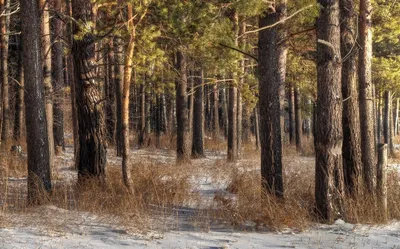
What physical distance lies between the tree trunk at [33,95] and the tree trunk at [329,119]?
4280 mm

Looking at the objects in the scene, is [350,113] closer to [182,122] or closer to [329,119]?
[329,119]

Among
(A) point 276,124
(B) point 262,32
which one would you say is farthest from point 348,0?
(A) point 276,124

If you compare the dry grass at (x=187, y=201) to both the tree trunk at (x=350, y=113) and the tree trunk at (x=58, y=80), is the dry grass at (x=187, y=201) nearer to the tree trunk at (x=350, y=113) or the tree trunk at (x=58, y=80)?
the tree trunk at (x=350, y=113)

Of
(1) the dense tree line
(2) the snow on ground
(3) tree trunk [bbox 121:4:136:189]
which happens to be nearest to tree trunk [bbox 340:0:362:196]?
(1) the dense tree line

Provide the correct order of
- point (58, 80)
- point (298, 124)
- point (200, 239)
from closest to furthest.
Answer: point (200, 239), point (58, 80), point (298, 124)

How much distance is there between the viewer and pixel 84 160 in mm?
8930

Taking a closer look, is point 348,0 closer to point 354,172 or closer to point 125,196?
point 354,172

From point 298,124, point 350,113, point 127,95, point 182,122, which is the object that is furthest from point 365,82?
point 298,124

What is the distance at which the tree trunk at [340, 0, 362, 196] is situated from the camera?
7.73 meters

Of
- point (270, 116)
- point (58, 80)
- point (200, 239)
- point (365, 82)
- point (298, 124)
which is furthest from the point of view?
point (298, 124)

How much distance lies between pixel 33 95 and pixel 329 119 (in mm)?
4546

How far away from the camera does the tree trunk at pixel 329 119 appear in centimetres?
673

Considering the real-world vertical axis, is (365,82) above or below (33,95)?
above

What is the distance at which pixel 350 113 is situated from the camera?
7758 millimetres
